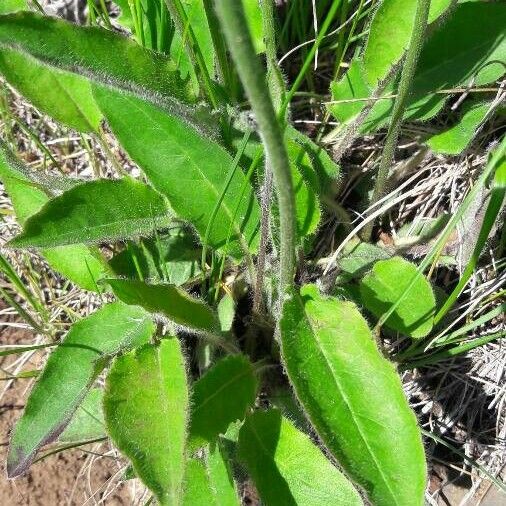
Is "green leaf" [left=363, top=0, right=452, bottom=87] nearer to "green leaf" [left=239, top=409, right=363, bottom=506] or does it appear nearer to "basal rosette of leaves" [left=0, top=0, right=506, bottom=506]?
"basal rosette of leaves" [left=0, top=0, right=506, bottom=506]

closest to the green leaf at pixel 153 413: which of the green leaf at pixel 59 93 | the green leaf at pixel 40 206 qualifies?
the green leaf at pixel 40 206

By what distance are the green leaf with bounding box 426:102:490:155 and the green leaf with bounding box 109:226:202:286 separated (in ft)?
1.47

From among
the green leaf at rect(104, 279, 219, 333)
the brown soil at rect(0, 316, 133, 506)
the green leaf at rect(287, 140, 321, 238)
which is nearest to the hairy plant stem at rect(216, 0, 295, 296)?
the green leaf at rect(104, 279, 219, 333)

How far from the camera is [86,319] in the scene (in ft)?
3.41

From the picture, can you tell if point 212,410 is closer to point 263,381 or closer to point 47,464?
point 263,381

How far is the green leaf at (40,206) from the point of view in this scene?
109 cm

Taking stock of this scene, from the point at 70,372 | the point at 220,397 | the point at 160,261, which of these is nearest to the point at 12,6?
the point at 160,261

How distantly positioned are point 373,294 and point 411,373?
264 mm

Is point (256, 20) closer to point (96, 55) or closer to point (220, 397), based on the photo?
point (96, 55)

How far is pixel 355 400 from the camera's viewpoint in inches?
33.8

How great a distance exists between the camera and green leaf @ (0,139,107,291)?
109cm

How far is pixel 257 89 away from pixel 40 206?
0.84 metres

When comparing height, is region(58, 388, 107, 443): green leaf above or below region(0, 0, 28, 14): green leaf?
below

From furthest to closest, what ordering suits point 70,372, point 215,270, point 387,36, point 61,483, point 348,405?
1. point 61,483
2. point 215,270
3. point 387,36
4. point 70,372
5. point 348,405
